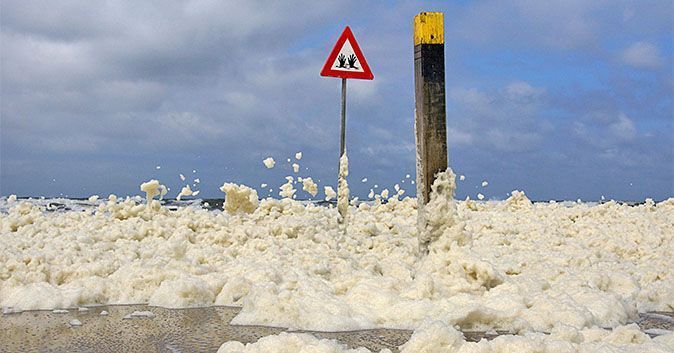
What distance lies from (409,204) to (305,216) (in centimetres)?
289

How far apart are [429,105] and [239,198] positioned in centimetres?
331

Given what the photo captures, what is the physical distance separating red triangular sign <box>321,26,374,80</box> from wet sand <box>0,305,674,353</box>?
3227 millimetres

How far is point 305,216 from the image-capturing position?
7.99 m

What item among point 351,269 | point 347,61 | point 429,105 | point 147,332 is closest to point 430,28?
point 429,105

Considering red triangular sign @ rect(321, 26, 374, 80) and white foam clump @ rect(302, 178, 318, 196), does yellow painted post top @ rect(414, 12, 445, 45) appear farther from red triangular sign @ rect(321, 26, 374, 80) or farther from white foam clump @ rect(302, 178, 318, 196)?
white foam clump @ rect(302, 178, 318, 196)

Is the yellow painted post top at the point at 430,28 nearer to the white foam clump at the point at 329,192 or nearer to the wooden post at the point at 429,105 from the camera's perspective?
the wooden post at the point at 429,105

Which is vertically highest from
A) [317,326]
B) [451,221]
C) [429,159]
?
[429,159]

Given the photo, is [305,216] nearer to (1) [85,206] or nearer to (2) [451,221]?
(2) [451,221]

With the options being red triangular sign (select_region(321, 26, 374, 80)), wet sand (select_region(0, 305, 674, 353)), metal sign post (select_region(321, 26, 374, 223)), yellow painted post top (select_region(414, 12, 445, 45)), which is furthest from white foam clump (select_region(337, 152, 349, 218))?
wet sand (select_region(0, 305, 674, 353))

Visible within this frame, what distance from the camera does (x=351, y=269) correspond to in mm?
5664

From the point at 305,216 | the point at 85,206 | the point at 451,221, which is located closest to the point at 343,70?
the point at 305,216

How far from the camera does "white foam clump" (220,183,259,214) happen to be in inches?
324

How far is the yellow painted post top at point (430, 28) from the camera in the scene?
5859 mm

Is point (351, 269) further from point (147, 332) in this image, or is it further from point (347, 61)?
point (347, 61)
